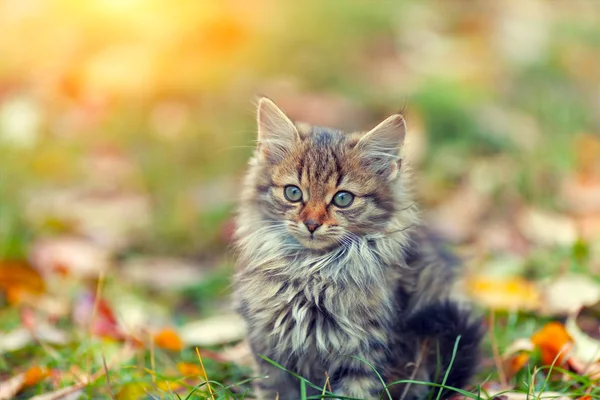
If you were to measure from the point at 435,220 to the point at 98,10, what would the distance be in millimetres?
4391

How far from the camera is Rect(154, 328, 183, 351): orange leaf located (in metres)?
3.65

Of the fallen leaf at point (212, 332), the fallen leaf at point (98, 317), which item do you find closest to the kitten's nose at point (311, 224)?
the fallen leaf at point (212, 332)

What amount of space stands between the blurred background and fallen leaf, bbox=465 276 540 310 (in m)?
0.01

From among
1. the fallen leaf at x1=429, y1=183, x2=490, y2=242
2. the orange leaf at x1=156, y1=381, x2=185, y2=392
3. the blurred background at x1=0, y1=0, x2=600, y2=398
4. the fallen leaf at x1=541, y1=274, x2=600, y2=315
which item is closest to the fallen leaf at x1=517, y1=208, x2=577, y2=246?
the blurred background at x1=0, y1=0, x2=600, y2=398

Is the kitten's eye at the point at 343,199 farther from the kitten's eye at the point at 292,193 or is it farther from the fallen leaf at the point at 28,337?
the fallen leaf at the point at 28,337

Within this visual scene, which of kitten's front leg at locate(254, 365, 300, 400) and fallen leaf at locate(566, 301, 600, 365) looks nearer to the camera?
kitten's front leg at locate(254, 365, 300, 400)

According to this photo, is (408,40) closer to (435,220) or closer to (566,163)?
(566,163)

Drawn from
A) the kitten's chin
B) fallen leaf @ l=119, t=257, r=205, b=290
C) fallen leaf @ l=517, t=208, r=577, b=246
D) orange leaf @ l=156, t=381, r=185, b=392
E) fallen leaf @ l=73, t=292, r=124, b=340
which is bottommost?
fallen leaf @ l=119, t=257, r=205, b=290

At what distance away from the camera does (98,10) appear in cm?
775

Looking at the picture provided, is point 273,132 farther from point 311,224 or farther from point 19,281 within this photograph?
point 19,281

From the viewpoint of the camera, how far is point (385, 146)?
3133 mm

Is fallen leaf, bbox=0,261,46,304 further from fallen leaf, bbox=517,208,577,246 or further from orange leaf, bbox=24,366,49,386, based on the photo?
fallen leaf, bbox=517,208,577,246

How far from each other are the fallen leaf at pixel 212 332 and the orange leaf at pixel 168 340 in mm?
150

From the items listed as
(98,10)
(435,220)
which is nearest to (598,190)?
(435,220)
